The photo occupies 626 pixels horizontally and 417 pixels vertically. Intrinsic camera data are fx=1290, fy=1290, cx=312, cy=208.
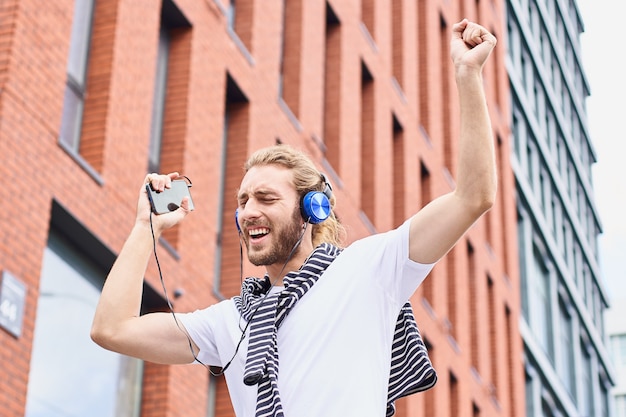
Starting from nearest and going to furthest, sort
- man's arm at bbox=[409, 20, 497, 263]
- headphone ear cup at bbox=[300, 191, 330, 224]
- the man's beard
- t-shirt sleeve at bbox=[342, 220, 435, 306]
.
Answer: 1. man's arm at bbox=[409, 20, 497, 263]
2. t-shirt sleeve at bbox=[342, 220, 435, 306]
3. the man's beard
4. headphone ear cup at bbox=[300, 191, 330, 224]

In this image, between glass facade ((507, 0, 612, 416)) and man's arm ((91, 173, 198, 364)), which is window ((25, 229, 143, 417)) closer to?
man's arm ((91, 173, 198, 364))

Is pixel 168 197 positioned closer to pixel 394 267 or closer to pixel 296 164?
pixel 296 164

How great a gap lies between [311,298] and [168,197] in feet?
2.41

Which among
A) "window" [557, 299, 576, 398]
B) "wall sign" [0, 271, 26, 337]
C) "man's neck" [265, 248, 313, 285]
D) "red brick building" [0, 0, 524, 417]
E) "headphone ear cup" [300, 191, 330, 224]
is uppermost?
"window" [557, 299, 576, 398]

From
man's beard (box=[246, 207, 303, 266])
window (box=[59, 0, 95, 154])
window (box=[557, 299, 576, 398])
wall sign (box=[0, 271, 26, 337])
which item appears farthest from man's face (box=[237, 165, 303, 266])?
window (box=[557, 299, 576, 398])

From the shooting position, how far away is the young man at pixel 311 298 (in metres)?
3.84

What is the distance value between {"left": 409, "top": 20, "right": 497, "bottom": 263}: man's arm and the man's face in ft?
1.39

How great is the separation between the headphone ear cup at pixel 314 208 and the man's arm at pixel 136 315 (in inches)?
18.4

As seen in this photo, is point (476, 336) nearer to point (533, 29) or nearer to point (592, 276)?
point (533, 29)

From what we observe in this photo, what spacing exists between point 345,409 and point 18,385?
7.75 meters

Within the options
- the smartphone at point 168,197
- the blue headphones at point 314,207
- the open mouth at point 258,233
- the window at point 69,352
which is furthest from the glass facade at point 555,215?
the open mouth at point 258,233

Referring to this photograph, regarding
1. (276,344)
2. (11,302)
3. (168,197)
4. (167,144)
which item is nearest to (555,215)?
(167,144)

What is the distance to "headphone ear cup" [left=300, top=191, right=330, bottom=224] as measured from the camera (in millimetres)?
4227

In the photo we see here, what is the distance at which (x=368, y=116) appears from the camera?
2347 cm
